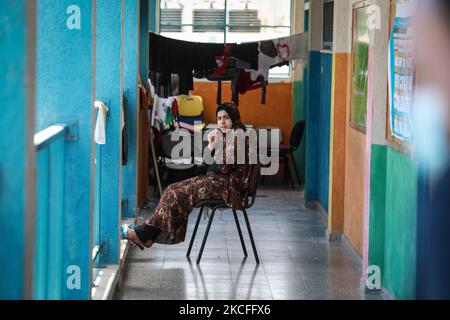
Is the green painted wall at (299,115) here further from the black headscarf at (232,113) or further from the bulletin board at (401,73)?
the bulletin board at (401,73)

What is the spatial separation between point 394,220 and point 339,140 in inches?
99.4

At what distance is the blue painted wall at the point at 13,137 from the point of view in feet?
10.1

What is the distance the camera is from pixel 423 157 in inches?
177

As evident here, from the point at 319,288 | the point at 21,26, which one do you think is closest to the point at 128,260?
the point at 319,288

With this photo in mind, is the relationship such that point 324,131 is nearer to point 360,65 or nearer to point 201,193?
point 360,65

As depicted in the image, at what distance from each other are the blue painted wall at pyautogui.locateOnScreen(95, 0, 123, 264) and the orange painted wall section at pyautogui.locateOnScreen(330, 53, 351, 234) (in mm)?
2118

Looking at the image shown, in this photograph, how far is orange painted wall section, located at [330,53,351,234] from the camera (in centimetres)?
805

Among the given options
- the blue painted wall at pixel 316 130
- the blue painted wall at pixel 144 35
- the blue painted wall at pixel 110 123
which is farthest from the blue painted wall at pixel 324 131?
the blue painted wall at pixel 110 123

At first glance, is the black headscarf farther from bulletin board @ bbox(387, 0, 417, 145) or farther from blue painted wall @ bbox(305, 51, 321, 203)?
blue painted wall @ bbox(305, 51, 321, 203)

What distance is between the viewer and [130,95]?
8.51m

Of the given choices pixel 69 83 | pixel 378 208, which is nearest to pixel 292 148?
pixel 378 208

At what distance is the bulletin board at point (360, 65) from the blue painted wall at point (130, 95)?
6.55 ft

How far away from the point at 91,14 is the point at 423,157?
70.7 inches
